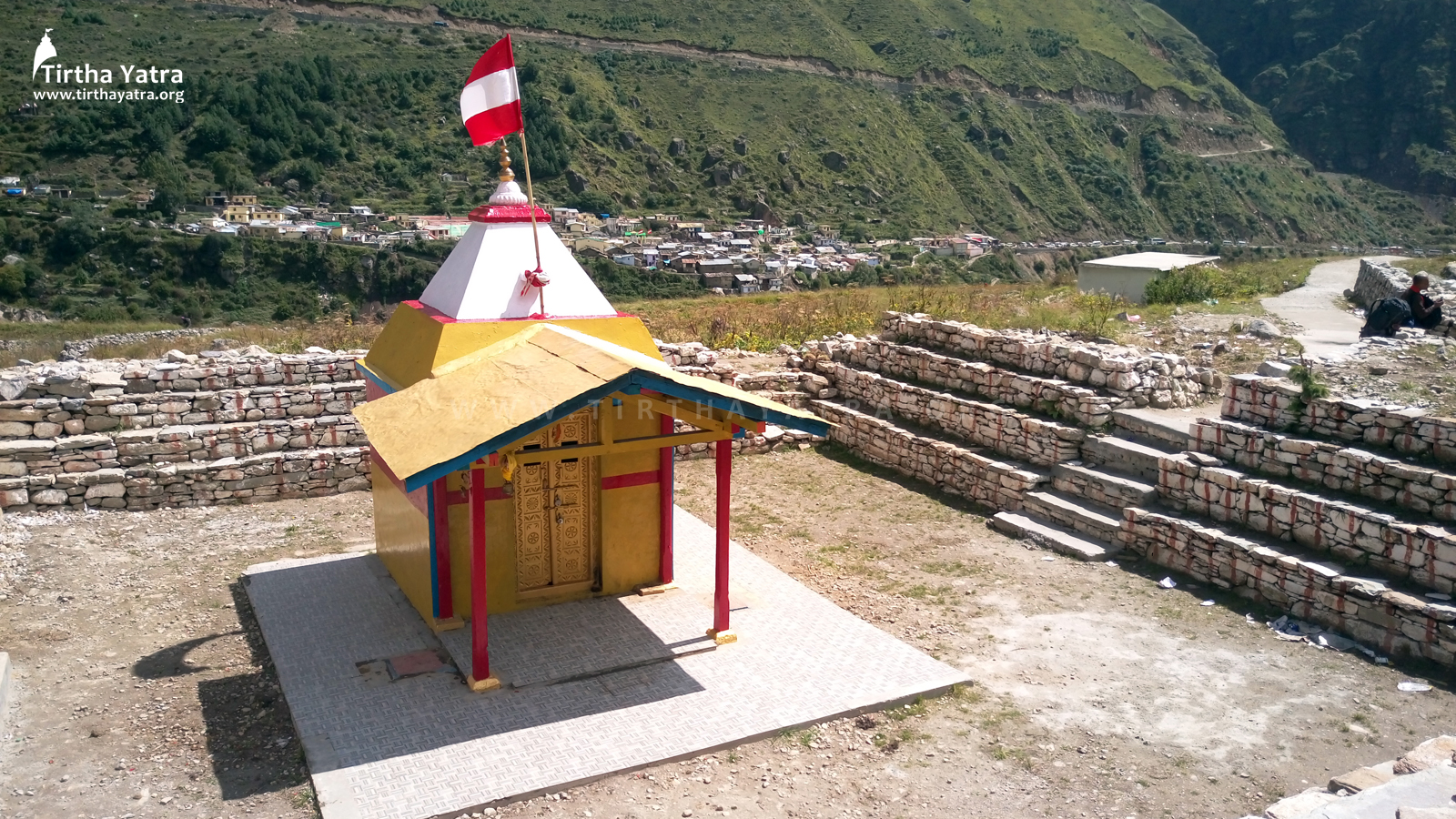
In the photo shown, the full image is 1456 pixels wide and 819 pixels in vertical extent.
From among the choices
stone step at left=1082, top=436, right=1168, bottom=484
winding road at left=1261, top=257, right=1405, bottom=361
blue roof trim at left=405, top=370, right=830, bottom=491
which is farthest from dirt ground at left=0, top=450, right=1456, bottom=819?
winding road at left=1261, top=257, right=1405, bottom=361

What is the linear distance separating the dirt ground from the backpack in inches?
281

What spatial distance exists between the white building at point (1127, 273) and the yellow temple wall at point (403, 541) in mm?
16409

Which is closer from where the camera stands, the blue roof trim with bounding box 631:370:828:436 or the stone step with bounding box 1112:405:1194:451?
the blue roof trim with bounding box 631:370:828:436

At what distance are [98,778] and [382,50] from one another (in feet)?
212

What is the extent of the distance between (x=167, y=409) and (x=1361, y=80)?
104846 millimetres

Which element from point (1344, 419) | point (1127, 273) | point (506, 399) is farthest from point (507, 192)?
point (1127, 273)

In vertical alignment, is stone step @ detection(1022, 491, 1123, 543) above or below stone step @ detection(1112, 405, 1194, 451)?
below

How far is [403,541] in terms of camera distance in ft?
32.4

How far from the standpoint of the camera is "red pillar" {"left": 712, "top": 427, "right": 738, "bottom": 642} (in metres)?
8.66

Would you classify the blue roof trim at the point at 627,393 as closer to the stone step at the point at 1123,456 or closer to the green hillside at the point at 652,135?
the stone step at the point at 1123,456

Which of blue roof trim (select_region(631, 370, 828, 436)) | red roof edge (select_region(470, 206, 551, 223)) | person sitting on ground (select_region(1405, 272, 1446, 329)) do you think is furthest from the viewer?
person sitting on ground (select_region(1405, 272, 1446, 329))

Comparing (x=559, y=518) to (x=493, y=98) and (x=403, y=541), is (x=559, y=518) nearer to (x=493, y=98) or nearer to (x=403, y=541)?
(x=403, y=541)

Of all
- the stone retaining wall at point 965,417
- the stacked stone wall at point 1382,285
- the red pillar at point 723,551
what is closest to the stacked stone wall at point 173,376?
the stone retaining wall at point 965,417

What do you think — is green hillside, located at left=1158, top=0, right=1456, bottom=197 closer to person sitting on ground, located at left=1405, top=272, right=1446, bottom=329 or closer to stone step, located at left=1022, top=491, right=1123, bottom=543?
person sitting on ground, located at left=1405, top=272, right=1446, bottom=329
